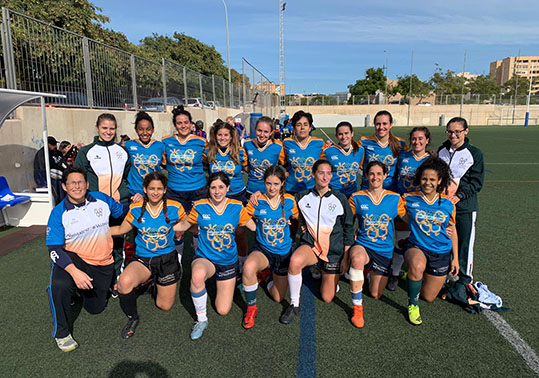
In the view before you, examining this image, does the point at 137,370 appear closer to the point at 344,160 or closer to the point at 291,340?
the point at 291,340

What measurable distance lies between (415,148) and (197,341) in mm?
2926

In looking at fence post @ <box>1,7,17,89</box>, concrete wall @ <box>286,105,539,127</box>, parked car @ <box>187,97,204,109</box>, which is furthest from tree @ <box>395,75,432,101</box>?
fence post @ <box>1,7,17,89</box>

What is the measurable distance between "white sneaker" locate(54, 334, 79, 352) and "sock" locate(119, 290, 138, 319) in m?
0.44

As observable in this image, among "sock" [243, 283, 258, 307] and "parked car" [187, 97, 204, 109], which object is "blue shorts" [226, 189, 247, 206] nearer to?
"sock" [243, 283, 258, 307]

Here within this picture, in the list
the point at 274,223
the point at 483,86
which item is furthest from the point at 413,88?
the point at 274,223

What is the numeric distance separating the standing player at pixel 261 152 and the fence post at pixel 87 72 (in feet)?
21.5

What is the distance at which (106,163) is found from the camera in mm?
4000

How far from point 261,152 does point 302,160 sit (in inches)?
19.6

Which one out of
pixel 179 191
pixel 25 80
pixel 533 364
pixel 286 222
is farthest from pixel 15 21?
pixel 533 364

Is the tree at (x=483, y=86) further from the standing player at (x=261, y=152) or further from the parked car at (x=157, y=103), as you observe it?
the standing player at (x=261, y=152)

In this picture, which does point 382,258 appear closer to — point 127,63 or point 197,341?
point 197,341

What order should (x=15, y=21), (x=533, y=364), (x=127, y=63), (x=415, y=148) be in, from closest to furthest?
(x=533, y=364), (x=415, y=148), (x=15, y=21), (x=127, y=63)

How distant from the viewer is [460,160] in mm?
3656

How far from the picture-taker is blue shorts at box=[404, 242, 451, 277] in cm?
346
